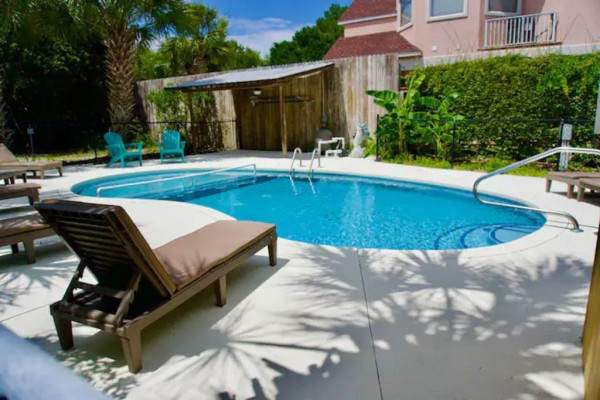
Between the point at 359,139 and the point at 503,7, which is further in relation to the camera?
the point at 503,7

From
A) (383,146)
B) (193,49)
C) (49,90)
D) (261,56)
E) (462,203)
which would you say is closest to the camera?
(462,203)

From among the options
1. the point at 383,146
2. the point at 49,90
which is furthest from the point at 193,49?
the point at 383,146

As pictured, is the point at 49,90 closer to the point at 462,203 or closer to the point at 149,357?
the point at 462,203

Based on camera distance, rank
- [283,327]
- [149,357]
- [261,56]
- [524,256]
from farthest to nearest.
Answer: [261,56] < [524,256] < [283,327] < [149,357]

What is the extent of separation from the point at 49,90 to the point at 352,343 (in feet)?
61.3

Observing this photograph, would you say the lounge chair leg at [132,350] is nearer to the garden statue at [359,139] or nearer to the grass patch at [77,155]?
the garden statue at [359,139]

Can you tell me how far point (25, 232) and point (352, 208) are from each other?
5.57 metres

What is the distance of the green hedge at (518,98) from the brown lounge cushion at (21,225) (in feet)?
30.4

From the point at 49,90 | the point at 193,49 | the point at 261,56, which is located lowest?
the point at 49,90

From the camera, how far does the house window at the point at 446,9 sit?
1754 cm

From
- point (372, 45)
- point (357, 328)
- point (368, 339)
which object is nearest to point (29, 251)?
point (357, 328)

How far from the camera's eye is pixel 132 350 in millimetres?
2625

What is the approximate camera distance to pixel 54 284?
158 inches

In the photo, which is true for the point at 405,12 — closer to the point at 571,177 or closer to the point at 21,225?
the point at 571,177
